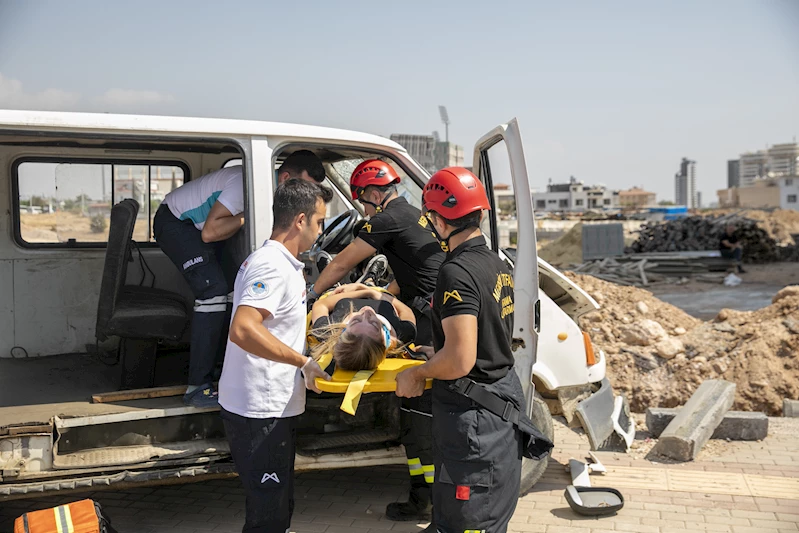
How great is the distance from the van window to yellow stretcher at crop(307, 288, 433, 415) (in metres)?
2.78

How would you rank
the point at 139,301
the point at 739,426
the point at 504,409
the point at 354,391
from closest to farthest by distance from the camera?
the point at 504,409
the point at 354,391
the point at 139,301
the point at 739,426

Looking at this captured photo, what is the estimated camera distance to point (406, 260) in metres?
4.57

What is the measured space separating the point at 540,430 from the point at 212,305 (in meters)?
2.29

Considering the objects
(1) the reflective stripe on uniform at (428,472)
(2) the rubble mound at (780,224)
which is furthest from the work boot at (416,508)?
(2) the rubble mound at (780,224)

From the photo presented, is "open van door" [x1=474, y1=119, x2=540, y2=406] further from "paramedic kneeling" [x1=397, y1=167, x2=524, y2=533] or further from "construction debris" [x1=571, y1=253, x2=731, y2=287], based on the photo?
"construction debris" [x1=571, y1=253, x2=731, y2=287]

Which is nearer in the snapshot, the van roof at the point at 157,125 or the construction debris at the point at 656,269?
the van roof at the point at 157,125

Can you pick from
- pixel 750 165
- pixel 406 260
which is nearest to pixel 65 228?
pixel 406 260

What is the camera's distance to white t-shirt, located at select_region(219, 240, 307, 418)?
353cm

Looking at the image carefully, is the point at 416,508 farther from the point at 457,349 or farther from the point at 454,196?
the point at 454,196

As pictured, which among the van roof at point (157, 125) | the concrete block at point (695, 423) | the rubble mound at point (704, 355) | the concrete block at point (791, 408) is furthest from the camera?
the rubble mound at point (704, 355)

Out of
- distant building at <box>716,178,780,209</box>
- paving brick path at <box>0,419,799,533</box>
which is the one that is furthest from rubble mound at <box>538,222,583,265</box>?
distant building at <box>716,178,780,209</box>

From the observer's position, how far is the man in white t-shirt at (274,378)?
3588mm

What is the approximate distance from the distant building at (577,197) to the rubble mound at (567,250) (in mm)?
53336

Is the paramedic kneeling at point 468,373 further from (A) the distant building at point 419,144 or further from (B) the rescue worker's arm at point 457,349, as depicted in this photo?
(A) the distant building at point 419,144
